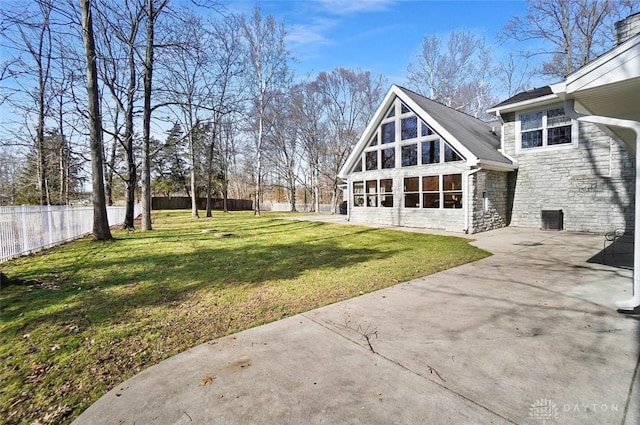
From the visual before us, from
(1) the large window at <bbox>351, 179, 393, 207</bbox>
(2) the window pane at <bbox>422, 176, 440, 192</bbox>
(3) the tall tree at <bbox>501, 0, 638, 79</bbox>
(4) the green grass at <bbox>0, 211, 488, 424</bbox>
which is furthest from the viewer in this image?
(3) the tall tree at <bbox>501, 0, 638, 79</bbox>

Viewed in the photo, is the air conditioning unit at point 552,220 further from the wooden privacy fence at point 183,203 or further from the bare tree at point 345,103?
the wooden privacy fence at point 183,203

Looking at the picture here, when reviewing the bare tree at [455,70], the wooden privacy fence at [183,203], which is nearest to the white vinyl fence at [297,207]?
the wooden privacy fence at [183,203]

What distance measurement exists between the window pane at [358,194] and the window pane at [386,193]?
1.40 m

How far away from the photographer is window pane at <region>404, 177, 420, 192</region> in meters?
13.5

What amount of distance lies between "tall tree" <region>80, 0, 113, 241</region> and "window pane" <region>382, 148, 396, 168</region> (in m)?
12.0

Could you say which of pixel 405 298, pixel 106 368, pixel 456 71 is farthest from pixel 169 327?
pixel 456 71

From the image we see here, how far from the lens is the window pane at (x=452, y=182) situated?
11.9 meters

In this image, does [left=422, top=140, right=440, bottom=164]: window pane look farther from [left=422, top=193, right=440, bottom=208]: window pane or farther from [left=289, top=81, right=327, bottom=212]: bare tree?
[left=289, top=81, right=327, bottom=212]: bare tree

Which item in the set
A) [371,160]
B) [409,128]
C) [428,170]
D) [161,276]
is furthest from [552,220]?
[161,276]

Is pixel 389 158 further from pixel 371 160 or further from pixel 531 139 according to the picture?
pixel 531 139

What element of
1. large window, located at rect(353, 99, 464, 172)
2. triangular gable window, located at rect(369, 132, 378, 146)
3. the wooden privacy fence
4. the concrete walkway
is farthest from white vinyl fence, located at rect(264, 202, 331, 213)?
the concrete walkway

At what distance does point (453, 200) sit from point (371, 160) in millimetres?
5052

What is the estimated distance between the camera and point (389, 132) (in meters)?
14.7

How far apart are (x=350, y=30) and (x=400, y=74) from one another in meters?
16.2
